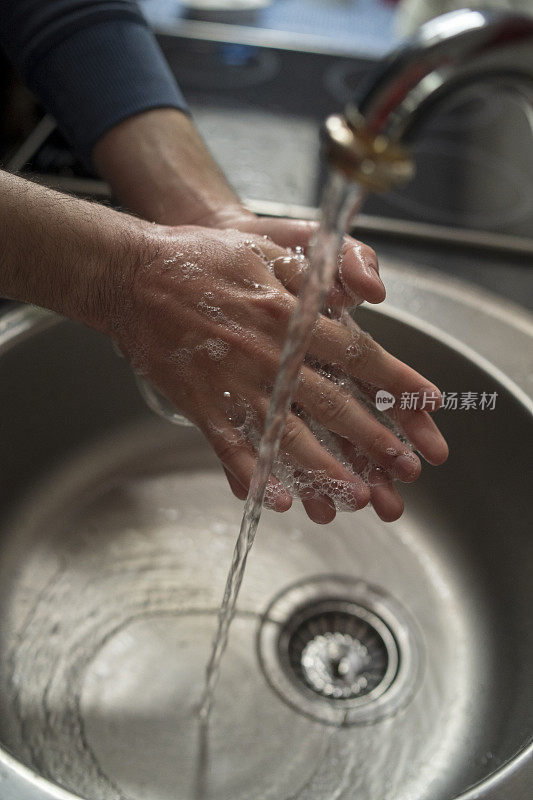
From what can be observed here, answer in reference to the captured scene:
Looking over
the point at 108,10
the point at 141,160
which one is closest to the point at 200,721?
the point at 141,160

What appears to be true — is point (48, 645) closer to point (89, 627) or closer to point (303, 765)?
point (89, 627)

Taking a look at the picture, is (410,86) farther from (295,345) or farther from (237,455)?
(237,455)

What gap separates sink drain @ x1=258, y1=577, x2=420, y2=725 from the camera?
576mm

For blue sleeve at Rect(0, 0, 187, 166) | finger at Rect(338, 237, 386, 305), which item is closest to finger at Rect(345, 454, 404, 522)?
finger at Rect(338, 237, 386, 305)

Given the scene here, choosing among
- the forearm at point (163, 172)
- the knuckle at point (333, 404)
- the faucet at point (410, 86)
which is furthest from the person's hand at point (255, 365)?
the faucet at point (410, 86)

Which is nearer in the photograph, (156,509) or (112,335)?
(112,335)

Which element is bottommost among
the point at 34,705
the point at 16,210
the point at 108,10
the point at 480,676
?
the point at 34,705

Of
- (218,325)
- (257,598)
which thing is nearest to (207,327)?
(218,325)

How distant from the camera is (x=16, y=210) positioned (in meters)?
0.52

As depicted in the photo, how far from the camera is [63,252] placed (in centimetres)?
52

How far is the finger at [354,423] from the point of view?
50 centimetres

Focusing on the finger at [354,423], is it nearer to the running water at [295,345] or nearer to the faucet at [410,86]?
the running water at [295,345]

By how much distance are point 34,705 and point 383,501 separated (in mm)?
294

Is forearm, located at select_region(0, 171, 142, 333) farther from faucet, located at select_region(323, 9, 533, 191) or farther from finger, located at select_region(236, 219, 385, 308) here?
faucet, located at select_region(323, 9, 533, 191)
